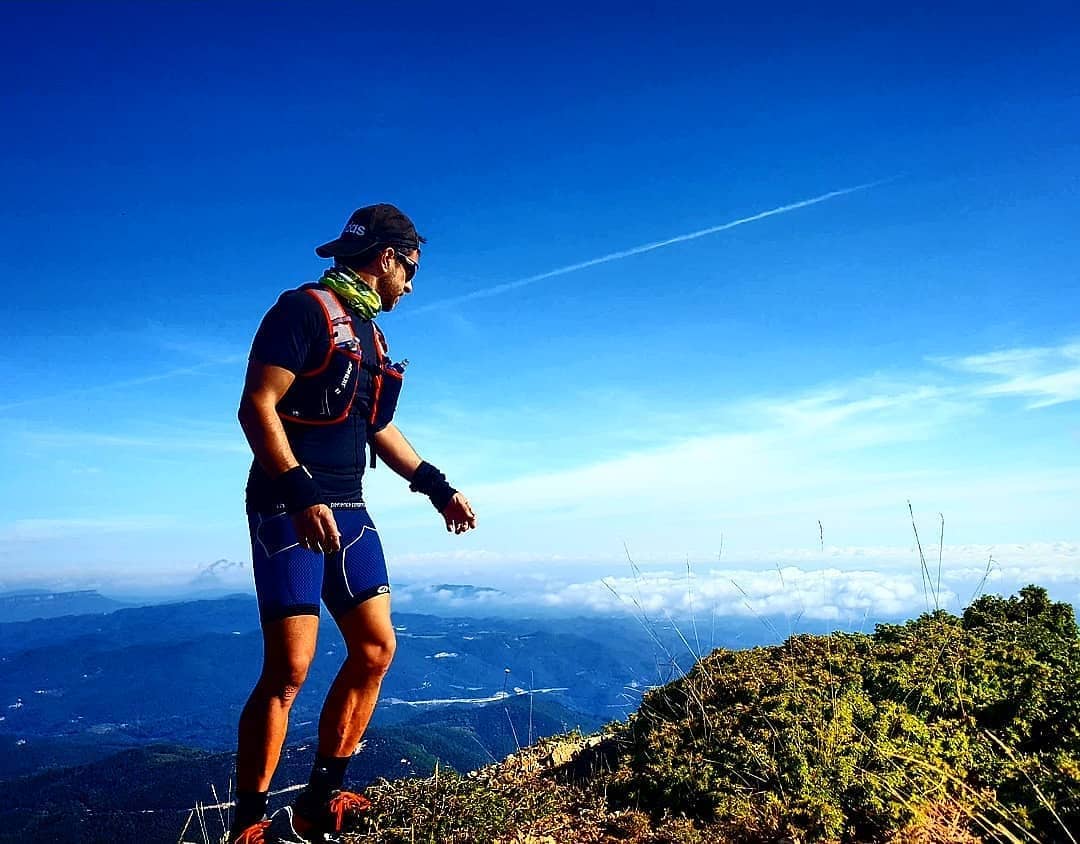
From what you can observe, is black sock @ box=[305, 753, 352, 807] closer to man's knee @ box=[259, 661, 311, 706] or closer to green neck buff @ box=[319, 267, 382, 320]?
man's knee @ box=[259, 661, 311, 706]

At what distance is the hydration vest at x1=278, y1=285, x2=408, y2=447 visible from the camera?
4.38 m

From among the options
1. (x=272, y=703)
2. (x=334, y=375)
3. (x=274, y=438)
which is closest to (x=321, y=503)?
(x=274, y=438)

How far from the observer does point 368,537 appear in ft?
15.2

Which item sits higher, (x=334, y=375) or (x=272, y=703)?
(x=334, y=375)

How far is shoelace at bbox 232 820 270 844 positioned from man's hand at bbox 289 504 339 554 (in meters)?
1.51

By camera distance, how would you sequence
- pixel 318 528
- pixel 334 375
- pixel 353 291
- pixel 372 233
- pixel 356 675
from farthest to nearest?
pixel 372 233
pixel 353 291
pixel 356 675
pixel 334 375
pixel 318 528

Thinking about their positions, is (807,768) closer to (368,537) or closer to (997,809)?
(997,809)

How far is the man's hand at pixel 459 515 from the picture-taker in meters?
5.25

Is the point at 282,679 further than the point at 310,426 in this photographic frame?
No

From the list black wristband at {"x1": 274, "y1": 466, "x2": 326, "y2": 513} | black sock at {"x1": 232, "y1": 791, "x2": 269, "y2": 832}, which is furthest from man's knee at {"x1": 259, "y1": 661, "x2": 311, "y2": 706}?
black wristband at {"x1": 274, "y1": 466, "x2": 326, "y2": 513}

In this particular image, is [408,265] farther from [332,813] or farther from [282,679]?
[332,813]

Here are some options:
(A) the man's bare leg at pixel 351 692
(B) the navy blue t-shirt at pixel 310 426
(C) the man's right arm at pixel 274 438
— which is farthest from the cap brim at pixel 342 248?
(A) the man's bare leg at pixel 351 692

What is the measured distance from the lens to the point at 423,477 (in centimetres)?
536

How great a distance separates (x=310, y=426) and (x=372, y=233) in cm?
129
